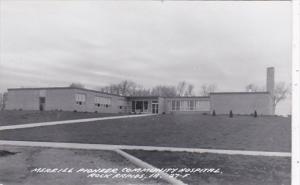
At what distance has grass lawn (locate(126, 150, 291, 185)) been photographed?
5.82m

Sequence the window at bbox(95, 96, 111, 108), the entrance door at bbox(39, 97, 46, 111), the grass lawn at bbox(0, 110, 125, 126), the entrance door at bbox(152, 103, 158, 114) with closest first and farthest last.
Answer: the grass lawn at bbox(0, 110, 125, 126)
the entrance door at bbox(39, 97, 46, 111)
the window at bbox(95, 96, 111, 108)
the entrance door at bbox(152, 103, 158, 114)

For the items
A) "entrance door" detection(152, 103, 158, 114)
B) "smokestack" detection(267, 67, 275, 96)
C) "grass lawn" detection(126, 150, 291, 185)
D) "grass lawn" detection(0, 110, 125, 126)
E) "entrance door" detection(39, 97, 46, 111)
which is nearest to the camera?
"grass lawn" detection(126, 150, 291, 185)

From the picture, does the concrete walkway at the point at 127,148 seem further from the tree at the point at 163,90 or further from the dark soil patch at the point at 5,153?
the tree at the point at 163,90

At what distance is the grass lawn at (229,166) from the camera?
5816mm

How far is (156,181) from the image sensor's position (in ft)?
19.5

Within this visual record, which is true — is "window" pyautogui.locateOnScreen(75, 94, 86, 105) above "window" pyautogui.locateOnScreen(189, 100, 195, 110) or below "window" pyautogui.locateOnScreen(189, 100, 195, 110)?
above

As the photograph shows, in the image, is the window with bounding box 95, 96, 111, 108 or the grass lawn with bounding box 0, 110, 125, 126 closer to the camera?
the grass lawn with bounding box 0, 110, 125, 126

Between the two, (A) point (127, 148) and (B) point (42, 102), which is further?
(B) point (42, 102)

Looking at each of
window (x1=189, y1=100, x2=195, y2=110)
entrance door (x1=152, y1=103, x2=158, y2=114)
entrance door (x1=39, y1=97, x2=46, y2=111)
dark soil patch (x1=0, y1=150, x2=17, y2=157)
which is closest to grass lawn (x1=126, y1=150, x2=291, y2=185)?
dark soil patch (x1=0, y1=150, x2=17, y2=157)

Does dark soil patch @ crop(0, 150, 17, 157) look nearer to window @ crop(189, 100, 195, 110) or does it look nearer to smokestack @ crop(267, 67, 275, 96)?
smokestack @ crop(267, 67, 275, 96)

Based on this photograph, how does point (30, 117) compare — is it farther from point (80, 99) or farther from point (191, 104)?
point (191, 104)

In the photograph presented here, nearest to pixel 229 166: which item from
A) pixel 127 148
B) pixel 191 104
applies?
pixel 127 148

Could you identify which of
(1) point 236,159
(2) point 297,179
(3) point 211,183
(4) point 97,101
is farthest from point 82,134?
(4) point 97,101

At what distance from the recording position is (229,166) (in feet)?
23.2
